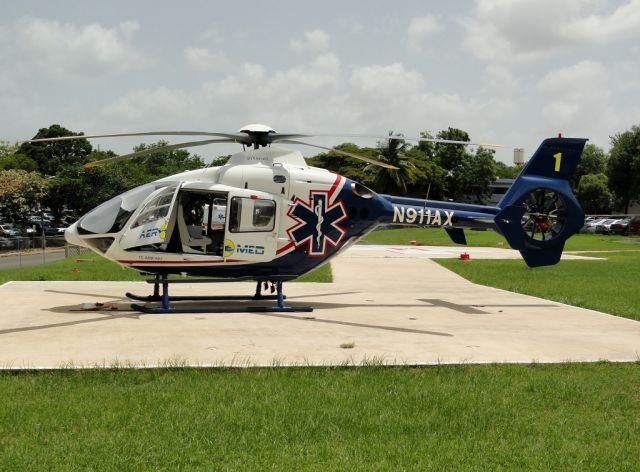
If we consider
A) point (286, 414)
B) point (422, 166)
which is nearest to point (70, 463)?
point (286, 414)

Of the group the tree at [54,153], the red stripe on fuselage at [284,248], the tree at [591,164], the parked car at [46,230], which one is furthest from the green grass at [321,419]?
the tree at [591,164]

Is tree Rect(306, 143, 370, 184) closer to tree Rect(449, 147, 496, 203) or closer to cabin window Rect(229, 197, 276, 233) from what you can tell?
tree Rect(449, 147, 496, 203)

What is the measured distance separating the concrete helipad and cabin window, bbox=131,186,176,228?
170 cm

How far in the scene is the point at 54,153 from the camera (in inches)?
3349

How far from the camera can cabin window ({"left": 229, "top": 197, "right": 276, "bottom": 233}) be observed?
1266 centimetres

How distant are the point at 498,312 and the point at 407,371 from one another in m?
6.22

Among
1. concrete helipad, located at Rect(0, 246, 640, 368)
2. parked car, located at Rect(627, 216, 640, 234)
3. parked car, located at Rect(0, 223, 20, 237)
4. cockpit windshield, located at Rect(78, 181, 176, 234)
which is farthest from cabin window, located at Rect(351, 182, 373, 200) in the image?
parked car, located at Rect(627, 216, 640, 234)

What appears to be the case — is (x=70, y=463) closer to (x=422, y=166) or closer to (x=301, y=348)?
(x=301, y=348)

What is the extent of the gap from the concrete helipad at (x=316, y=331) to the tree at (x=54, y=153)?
230 feet

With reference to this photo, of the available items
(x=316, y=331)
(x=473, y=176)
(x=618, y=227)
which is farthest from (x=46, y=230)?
(x=316, y=331)

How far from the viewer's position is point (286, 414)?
6215 millimetres

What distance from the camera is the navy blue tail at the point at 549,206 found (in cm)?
1484

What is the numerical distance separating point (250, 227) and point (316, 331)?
2.85 metres

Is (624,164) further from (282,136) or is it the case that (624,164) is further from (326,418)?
(326,418)
